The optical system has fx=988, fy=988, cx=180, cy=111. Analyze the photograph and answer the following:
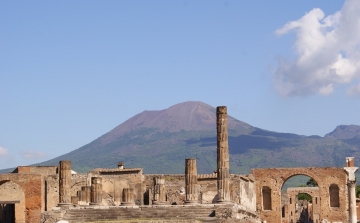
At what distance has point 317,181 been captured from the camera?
6550 centimetres

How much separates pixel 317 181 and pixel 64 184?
22.6 meters

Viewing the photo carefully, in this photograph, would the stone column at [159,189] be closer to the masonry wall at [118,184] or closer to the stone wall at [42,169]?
the masonry wall at [118,184]

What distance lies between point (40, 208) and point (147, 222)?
13.3 meters

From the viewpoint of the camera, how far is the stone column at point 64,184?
47562 mm

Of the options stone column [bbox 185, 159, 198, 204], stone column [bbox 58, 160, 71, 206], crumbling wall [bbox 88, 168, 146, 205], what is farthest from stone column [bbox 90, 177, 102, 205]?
crumbling wall [bbox 88, 168, 146, 205]

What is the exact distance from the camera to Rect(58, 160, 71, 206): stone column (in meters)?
47.6

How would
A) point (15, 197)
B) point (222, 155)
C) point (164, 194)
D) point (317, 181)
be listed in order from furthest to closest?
point (317, 181) → point (15, 197) → point (164, 194) → point (222, 155)

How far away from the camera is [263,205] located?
65.5 m

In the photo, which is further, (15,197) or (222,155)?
(15,197)

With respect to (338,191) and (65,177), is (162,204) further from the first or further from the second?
(338,191)

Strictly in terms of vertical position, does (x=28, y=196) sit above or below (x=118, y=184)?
below

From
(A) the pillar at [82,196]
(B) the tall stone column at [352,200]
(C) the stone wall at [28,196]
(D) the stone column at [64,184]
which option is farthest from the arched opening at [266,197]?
(D) the stone column at [64,184]

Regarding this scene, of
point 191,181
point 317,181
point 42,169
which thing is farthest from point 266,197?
point 191,181

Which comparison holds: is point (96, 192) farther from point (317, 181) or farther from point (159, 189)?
point (317, 181)
